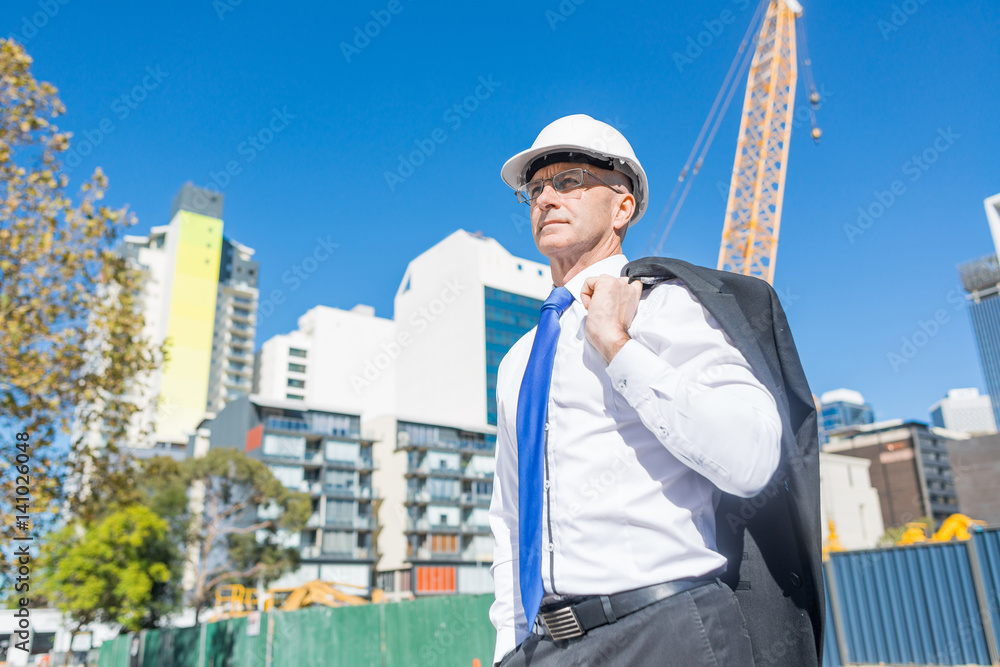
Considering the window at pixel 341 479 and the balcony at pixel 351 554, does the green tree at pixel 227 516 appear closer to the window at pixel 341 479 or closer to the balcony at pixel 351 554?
the balcony at pixel 351 554

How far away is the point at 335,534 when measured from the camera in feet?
180

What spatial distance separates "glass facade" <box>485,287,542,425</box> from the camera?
3347 inches

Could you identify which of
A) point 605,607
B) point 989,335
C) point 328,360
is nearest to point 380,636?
point 605,607

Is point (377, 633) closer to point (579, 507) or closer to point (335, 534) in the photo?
point (579, 507)

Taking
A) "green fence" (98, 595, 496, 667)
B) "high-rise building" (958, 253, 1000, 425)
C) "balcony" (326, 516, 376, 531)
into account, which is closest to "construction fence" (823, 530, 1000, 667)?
"green fence" (98, 595, 496, 667)

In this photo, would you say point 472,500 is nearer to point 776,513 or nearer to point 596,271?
point 596,271

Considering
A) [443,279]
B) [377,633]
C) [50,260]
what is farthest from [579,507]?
[443,279]

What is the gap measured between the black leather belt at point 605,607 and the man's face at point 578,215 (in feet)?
3.08

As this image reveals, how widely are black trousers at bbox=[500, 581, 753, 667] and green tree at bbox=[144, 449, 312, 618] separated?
41239 mm

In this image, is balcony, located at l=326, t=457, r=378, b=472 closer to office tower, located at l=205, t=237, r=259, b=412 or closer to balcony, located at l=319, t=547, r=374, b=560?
balcony, located at l=319, t=547, r=374, b=560

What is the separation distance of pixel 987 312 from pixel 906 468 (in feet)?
281

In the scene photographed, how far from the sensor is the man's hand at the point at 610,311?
1.58 m

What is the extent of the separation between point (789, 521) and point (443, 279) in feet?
308

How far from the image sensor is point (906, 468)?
86.9 m
